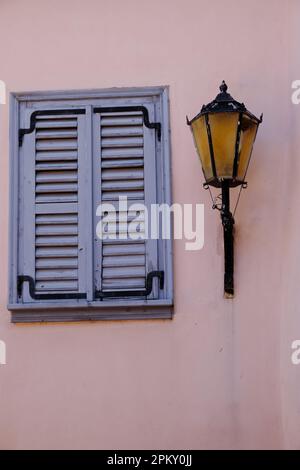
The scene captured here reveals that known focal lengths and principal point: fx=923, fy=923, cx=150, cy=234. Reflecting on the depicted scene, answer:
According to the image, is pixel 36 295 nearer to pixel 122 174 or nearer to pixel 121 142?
pixel 122 174

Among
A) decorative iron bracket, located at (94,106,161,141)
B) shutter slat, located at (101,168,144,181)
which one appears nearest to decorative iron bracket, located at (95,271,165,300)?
shutter slat, located at (101,168,144,181)

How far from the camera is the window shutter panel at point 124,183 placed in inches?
225

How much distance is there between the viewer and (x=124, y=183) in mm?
5809

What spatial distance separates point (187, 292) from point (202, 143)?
938 mm

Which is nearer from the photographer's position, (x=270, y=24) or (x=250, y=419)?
(x=250, y=419)

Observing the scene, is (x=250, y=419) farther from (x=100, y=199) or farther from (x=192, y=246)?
(x=100, y=199)

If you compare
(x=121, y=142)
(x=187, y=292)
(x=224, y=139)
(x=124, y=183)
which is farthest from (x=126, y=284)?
(x=224, y=139)

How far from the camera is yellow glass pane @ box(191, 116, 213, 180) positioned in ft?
17.4

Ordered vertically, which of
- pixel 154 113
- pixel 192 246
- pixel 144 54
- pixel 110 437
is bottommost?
pixel 110 437

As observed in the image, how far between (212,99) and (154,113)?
377 millimetres

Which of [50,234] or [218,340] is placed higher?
[50,234]

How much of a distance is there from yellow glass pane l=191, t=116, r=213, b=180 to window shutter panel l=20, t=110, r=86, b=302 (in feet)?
2.73

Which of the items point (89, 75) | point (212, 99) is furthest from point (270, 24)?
point (89, 75)

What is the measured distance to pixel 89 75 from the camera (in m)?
5.90
